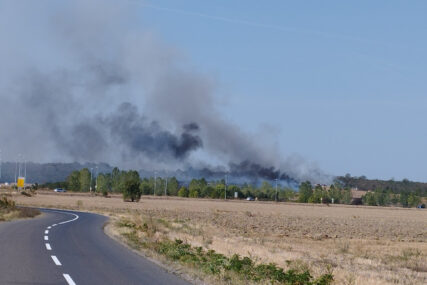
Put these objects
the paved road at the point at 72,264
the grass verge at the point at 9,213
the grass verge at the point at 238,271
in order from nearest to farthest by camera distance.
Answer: the paved road at the point at 72,264 < the grass verge at the point at 238,271 < the grass verge at the point at 9,213

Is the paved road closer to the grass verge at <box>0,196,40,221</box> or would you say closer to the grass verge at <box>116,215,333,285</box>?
the grass verge at <box>116,215,333,285</box>

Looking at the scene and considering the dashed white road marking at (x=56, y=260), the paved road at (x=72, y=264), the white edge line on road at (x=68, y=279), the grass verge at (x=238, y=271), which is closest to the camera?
the white edge line on road at (x=68, y=279)

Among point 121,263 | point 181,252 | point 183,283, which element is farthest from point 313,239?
point 183,283

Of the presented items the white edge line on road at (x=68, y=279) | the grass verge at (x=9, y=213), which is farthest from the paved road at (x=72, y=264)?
the grass verge at (x=9, y=213)

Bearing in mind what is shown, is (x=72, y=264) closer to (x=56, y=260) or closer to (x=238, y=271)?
(x=56, y=260)

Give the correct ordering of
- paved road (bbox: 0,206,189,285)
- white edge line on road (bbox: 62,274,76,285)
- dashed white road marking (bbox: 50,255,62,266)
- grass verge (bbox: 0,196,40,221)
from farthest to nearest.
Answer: grass verge (bbox: 0,196,40,221), dashed white road marking (bbox: 50,255,62,266), paved road (bbox: 0,206,189,285), white edge line on road (bbox: 62,274,76,285)

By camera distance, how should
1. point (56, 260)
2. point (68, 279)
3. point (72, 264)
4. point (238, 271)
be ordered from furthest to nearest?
1. point (56, 260)
2. point (72, 264)
3. point (238, 271)
4. point (68, 279)

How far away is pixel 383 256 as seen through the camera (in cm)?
3225

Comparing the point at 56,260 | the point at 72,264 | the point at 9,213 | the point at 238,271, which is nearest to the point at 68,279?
the point at 72,264

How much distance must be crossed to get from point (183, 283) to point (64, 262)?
4.94m

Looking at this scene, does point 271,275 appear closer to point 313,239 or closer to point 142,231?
point 142,231

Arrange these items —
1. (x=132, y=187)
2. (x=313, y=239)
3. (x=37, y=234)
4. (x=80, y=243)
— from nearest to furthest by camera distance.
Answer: (x=80, y=243) → (x=37, y=234) → (x=313, y=239) → (x=132, y=187)

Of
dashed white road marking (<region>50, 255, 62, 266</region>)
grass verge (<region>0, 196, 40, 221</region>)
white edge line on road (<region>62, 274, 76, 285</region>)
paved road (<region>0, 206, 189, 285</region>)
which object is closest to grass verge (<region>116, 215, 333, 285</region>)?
paved road (<region>0, 206, 189, 285</region>)

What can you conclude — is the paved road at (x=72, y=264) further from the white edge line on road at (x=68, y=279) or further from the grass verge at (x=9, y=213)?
the grass verge at (x=9, y=213)
